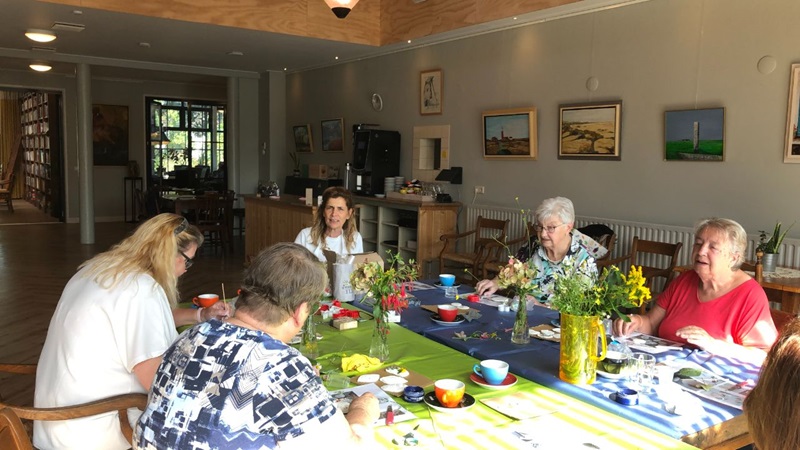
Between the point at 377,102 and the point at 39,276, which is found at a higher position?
the point at 377,102

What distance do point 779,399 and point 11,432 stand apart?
1910mm

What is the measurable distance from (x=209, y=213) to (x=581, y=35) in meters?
6.47

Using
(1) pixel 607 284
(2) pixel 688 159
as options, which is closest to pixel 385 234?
(2) pixel 688 159

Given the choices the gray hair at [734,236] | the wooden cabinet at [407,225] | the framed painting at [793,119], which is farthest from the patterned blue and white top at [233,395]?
the wooden cabinet at [407,225]

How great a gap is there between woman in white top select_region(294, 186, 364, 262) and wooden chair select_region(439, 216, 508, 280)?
2.74 m

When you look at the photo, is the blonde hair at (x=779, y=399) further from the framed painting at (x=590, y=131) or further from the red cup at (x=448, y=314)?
the framed painting at (x=590, y=131)

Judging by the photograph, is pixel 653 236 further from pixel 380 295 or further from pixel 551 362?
pixel 380 295

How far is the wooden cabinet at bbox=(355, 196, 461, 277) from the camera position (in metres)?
7.85

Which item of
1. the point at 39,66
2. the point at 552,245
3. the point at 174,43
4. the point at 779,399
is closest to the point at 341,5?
the point at 552,245

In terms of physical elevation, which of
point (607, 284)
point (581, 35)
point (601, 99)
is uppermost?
point (581, 35)

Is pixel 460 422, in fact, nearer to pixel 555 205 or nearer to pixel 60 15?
pixel 555 205

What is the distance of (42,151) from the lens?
1666 cm

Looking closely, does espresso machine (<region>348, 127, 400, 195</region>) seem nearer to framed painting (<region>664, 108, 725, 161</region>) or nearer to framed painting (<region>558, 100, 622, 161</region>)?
framed painting (<region>558, 100, 622, 161</region>)

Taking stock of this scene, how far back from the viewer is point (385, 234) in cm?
880
